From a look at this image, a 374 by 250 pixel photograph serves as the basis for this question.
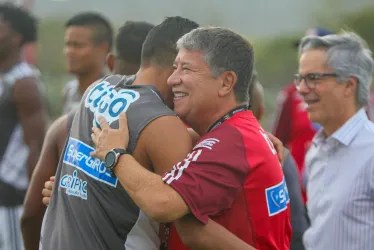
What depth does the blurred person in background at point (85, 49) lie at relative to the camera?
7656 millimetres

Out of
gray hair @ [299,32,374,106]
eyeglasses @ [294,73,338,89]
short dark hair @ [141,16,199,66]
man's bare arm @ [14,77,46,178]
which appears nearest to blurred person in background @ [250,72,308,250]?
eyeglasses @ [294,73,338,89]

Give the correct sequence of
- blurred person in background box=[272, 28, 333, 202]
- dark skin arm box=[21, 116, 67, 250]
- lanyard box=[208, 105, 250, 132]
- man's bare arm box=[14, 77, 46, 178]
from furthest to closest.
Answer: blurred person in background box=[272, 28, 333, 202]
man's bare arm box=[14, 77, 46, 178]
dark skin arm box=[21, 116, 67, 250]
lanyard box=[208, 105, 250, 132]

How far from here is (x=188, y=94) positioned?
13.0 feet

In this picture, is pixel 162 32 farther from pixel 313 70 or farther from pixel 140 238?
pixel 313 70

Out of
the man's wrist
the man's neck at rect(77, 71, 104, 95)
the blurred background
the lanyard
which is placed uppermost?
the lanyard

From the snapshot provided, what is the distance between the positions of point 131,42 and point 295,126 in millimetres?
3723

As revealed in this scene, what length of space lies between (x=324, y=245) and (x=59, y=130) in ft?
5.99

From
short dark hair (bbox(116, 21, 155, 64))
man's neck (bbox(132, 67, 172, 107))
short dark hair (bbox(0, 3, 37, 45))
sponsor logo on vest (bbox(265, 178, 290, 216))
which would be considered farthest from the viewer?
short dark hair (bbox(0, 3, 37, 45))

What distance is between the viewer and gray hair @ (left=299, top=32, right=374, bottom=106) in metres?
5.62

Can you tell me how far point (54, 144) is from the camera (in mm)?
4738

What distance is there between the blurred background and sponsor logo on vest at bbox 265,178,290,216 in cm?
1526

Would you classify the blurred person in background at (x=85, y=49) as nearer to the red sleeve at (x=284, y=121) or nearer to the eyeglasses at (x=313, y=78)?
the red sleeve at (x=284, y=121)

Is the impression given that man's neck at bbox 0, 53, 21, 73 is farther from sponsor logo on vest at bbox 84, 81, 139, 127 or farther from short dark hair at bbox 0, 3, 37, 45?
sponsor logo on vest at bbox 84, 81, 139, 127

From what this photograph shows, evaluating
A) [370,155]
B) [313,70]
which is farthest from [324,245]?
[313,70]
